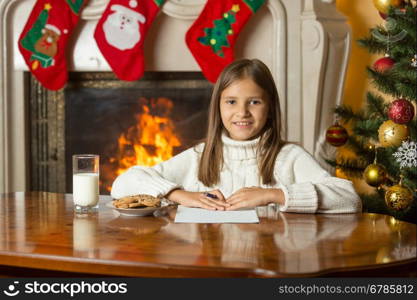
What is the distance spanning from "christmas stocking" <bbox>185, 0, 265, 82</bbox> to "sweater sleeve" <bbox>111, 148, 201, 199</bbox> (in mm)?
1147

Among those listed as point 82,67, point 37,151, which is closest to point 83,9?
point 82,67

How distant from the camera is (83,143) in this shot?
3.69 m

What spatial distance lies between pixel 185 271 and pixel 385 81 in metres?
1.61

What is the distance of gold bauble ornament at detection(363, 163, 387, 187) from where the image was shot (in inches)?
99.3

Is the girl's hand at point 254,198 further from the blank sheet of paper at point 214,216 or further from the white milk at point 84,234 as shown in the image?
the white milk at point 84,234

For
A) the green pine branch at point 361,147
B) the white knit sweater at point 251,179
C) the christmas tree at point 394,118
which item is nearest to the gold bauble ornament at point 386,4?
the christmas tree at point 394,118

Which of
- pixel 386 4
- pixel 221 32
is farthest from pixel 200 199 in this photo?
pixel 221 32

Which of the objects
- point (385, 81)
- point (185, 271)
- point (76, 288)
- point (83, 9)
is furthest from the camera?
point (83, 9)

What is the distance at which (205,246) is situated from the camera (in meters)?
1.26

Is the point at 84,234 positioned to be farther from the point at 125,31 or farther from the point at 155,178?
the point at 125,31

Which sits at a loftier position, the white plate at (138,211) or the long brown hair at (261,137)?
the long brown hair at (261,137)

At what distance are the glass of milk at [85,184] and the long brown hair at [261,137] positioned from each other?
450 millimetres

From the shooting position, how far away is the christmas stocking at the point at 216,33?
3.20m

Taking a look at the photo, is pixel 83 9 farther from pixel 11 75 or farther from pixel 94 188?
pixel 94 188
